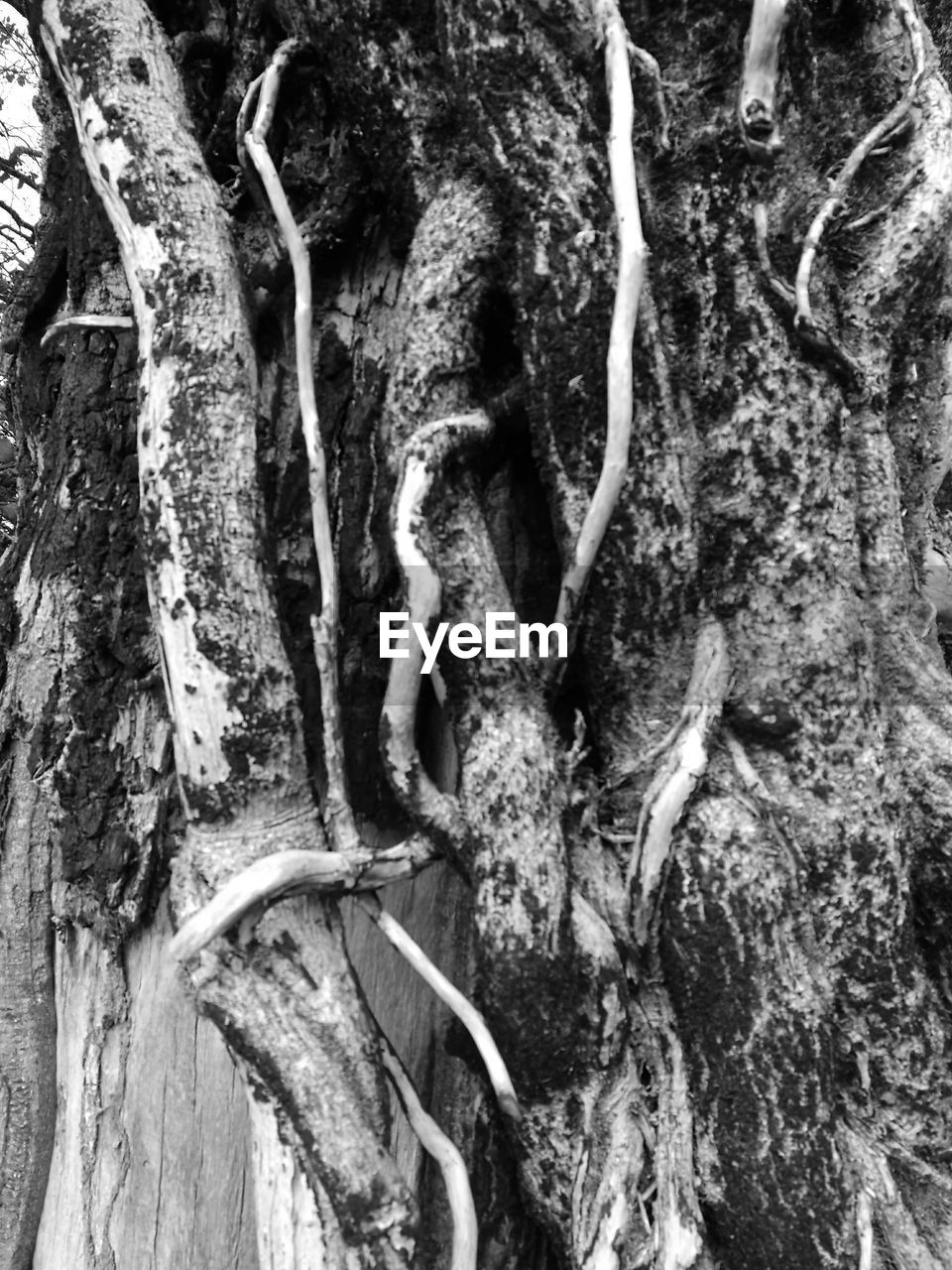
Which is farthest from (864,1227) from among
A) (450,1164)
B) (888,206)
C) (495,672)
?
(888,206)

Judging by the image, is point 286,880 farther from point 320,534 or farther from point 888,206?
point 888,206

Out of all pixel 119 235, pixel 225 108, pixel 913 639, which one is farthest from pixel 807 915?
pixel 225 108

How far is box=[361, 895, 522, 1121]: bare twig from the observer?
1.04 metres

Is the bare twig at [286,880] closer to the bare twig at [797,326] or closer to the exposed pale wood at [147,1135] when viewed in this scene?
the exposed pale wood at [147,1135]

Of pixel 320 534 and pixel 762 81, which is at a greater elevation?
pixel 762 81

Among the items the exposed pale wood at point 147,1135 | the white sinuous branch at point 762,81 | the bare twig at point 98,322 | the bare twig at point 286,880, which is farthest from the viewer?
the bare twig at point 98,322

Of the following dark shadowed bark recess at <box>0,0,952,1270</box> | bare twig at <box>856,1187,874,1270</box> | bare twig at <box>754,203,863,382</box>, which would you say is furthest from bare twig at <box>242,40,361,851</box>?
bare twig at <box>856,1187,874,1270</box>

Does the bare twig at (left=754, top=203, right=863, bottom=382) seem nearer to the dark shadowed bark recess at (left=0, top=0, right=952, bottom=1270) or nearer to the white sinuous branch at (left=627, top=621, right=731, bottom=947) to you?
the dark shadowed bark recess at (left=0, top=0, right=952, bottom=1270)

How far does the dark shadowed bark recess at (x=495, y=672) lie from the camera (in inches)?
41.7

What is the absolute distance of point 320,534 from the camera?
3.76ft

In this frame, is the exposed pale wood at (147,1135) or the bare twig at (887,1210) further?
the exposed pale wood at (147,1135)

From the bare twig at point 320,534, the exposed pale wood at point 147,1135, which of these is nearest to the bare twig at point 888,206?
the bare twig at point 320,534

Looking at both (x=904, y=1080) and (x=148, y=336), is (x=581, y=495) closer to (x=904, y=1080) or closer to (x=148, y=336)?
(x=148, y=336)

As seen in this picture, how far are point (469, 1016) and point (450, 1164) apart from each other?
0.54 ft
